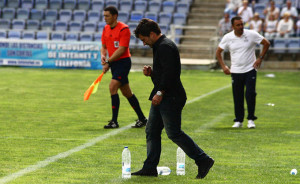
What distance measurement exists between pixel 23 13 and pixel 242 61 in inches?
945

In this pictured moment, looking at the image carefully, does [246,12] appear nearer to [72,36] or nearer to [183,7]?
[183,7]

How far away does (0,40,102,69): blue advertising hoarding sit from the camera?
26.5 metres

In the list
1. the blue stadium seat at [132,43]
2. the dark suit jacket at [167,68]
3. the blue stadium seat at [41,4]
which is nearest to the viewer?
the dark suit jacket at [167,68]

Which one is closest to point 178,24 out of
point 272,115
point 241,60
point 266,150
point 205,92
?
point 205,92

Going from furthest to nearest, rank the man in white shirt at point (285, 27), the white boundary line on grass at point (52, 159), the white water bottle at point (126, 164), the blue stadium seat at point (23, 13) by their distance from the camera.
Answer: the blue stadium seat at point (23, 13), the man in white shirt at point (285, 27), the white boundary line on grass at point (52, 159), the white water bottle at point (126, 164)

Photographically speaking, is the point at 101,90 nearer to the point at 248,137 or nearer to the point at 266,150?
A: the point at 248,137

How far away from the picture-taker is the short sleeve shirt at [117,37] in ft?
34.5

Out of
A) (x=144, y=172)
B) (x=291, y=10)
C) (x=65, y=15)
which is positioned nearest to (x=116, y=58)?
(x=144, y=172)

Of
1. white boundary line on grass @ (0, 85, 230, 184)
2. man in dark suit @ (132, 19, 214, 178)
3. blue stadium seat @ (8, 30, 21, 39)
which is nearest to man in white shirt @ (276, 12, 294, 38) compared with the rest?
blue stadium seat @ (8, 30, 21, 39)

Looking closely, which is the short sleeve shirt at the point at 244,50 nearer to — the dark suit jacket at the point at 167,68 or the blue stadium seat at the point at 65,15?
the dark suit jacket at the point at 167,68

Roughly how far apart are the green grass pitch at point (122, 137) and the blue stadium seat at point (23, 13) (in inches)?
587

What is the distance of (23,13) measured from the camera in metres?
33.1

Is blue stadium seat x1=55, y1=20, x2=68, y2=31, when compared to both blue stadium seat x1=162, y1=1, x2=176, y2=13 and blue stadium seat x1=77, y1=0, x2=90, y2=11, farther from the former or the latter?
blue stadium seat x1=162, y1=1, x2=176, y2=13

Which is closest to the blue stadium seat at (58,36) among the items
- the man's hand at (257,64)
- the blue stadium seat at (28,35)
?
the blue stadium seat at (28,35)
